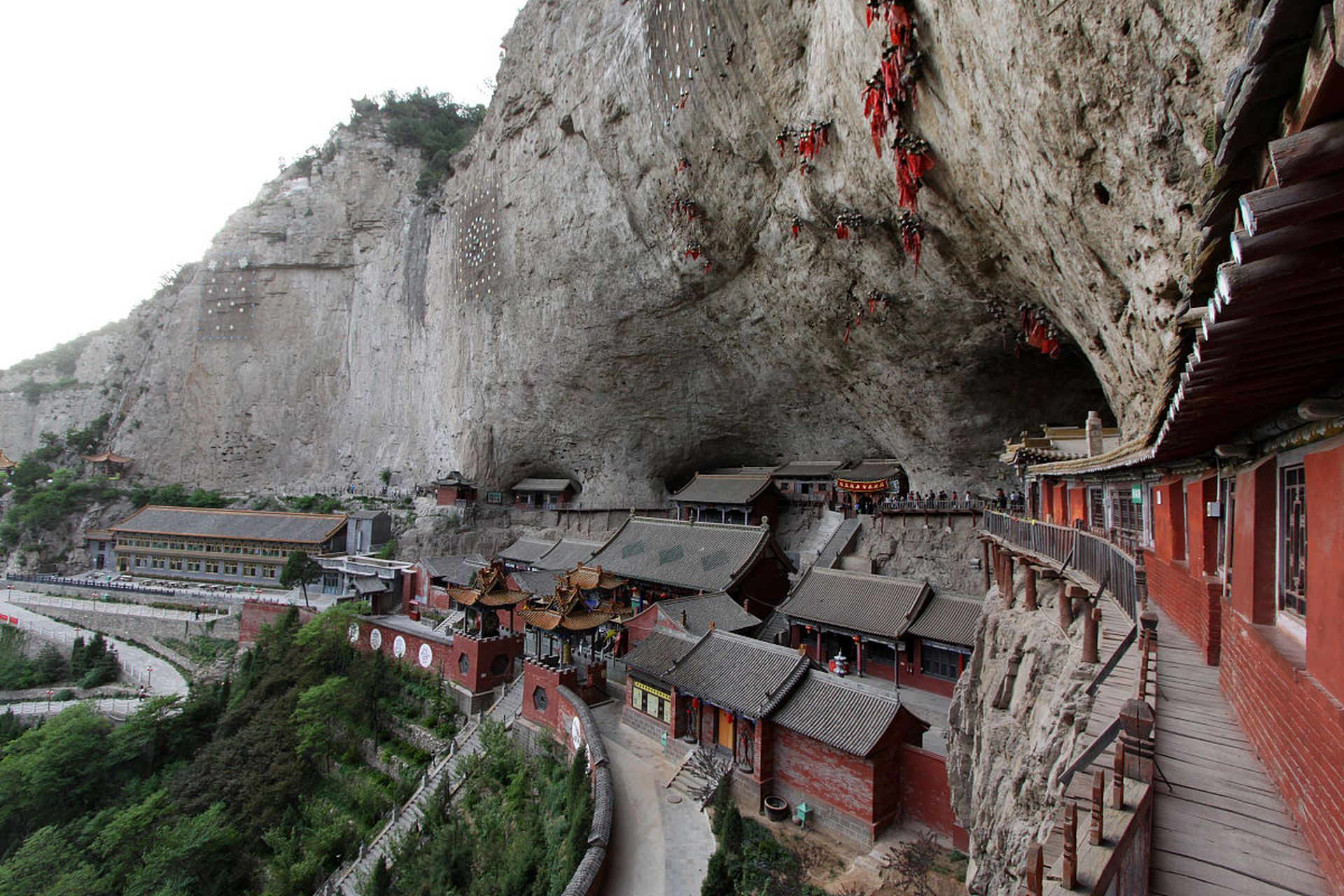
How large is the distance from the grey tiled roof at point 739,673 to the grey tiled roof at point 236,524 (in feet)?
95.8

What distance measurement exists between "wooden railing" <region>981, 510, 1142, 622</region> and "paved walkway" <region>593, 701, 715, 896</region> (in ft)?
25.0

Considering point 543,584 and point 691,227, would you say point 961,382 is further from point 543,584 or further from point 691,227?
point 543,584

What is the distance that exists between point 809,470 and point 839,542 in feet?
22.9

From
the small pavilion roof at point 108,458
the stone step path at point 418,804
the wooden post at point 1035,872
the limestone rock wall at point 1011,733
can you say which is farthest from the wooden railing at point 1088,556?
the small pavilion roof at point 108,458

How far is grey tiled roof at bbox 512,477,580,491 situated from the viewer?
36125 millimetres

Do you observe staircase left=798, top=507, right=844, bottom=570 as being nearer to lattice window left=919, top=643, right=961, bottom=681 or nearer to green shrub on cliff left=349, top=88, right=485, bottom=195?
lattice window left=919, top=643, right=961, bottom=681

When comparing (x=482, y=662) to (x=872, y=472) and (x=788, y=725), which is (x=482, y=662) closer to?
(x=788, y=725)

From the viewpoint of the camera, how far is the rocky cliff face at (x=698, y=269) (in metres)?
8.33

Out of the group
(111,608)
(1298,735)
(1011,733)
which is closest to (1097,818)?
(1298,735)

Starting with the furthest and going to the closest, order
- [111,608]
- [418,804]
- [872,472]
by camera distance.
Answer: [111,608]
[872,472]
[418,804]

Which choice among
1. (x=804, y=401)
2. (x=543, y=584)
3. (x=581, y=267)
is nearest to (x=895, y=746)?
(x=543, y=584)

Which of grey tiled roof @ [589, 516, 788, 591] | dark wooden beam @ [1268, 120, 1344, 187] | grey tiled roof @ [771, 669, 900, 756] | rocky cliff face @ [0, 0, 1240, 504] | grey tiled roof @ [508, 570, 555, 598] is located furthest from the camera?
grey tiled roof @ [508, 570, 555, 598]

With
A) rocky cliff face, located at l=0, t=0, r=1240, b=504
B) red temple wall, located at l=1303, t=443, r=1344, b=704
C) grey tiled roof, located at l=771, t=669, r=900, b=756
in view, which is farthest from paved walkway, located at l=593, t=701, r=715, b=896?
rocky cliff face, located at l=0, t=0, r=1240, b=504

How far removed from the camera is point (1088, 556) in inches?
326
